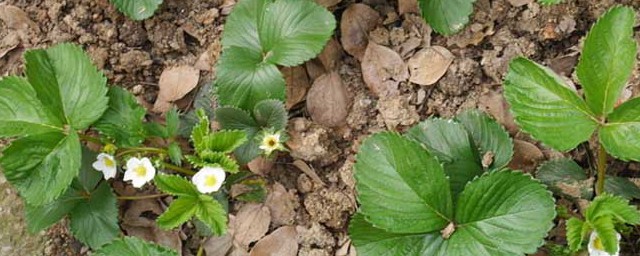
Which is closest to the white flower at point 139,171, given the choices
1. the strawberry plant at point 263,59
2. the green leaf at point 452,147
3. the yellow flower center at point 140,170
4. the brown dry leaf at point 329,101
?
the yellow flower center at point 140,170

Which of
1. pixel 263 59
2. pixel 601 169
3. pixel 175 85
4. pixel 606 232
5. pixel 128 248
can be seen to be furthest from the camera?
→ pixel 175 85

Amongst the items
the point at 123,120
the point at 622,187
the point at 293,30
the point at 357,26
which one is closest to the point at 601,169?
the point at 622,187

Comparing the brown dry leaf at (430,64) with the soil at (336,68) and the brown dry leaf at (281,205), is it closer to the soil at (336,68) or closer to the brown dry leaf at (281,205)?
the soil at (336,68)

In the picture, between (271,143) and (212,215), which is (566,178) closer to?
(271,143)

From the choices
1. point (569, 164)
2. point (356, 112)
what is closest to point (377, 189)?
point (356, 112)

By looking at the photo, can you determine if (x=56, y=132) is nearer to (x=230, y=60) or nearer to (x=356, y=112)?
(x=230, y=60)
